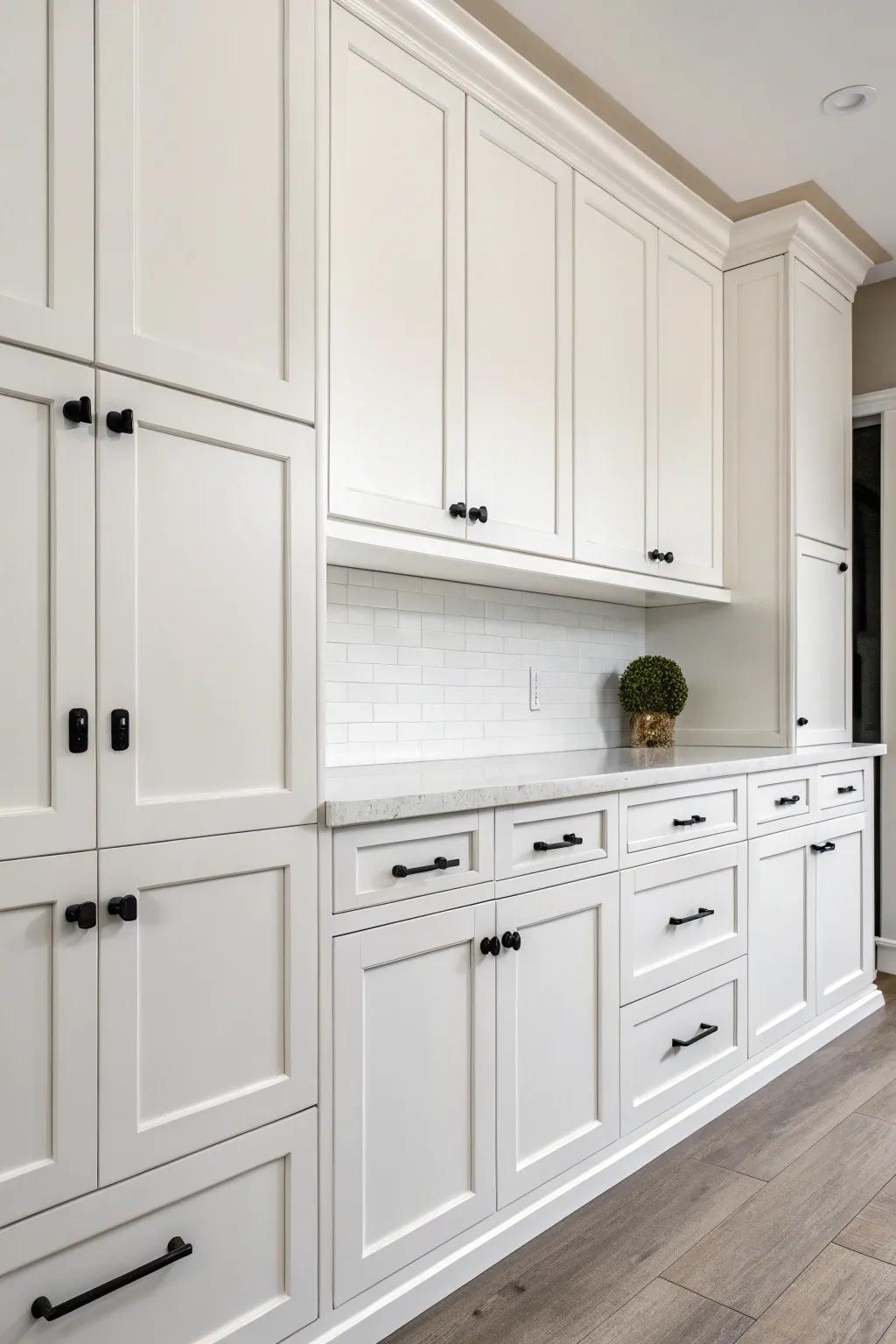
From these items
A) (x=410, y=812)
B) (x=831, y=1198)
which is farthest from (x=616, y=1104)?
(x=410, y=812)

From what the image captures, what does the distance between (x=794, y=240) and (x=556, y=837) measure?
92.1 inches

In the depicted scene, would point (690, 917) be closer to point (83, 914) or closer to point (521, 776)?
point (521, 776)

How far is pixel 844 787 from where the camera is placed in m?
3.41

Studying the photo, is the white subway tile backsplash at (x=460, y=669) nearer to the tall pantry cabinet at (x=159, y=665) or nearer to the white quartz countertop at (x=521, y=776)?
the white quartz countertop at (x=521, y=776)

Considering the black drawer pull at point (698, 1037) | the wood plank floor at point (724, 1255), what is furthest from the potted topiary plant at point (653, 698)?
the wood plank floor at point (724, 1255)

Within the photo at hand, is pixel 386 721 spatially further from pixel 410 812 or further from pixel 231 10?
pixel 231 10

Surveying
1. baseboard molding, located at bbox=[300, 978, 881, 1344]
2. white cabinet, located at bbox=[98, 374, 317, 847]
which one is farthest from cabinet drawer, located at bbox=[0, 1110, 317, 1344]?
white cabinet, located at bbox=[98, 374, 317, 847]

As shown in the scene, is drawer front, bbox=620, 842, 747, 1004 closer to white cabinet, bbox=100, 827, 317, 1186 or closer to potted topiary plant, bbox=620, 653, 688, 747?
potted topiary plant, bbox=620, 653, 688, 747

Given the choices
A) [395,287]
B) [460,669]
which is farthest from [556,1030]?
[395,287]

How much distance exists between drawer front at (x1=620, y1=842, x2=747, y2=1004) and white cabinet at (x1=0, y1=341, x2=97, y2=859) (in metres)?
1.44

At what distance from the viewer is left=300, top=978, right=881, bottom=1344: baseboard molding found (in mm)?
1706

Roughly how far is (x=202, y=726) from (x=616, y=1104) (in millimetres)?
1485

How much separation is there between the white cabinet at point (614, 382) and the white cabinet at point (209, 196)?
1.20m

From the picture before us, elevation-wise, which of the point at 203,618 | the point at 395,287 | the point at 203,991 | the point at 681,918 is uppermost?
the point at 395,287
